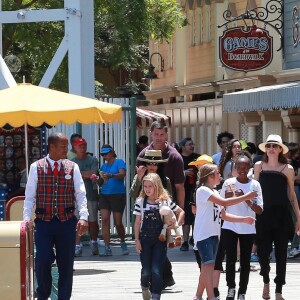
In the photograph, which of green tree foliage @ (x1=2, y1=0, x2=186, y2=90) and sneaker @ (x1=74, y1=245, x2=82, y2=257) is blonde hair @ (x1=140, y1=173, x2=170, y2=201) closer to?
sneaker @ (x1=74, y1=245, x2=82, y2=257)

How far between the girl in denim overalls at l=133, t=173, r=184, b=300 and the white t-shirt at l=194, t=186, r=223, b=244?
33 cm

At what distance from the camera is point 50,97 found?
1546 centimetres

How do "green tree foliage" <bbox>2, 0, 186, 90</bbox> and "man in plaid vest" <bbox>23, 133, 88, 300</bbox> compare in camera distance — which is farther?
"green tree foliage" <bbox>2, 0, 186, 90</bbox>

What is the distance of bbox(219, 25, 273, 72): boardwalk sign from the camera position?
91.4 ft

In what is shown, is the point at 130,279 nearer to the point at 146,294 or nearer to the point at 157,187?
the point at 146,294

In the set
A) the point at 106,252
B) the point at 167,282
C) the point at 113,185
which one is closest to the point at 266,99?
the point at 113,185

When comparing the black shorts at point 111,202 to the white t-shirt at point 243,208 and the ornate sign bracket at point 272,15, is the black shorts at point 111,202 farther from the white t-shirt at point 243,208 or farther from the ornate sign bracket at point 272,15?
the ornate sign bracket at point 272,15

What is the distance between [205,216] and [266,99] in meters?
13.8

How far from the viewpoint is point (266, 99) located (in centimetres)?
2686

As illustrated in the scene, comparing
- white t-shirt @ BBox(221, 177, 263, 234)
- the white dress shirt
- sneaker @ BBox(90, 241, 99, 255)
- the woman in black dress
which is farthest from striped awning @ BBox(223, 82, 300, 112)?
the white dress shirt

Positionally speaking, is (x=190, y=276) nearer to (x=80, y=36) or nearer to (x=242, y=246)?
(x=242, y=246)

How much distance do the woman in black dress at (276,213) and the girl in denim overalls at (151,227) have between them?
3.85 ft

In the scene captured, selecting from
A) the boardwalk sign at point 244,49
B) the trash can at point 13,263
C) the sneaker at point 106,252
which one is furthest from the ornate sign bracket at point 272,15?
the trash can at point 13,263

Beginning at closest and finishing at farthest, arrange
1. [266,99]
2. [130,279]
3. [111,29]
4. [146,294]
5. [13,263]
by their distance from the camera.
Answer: [13,263], [146,294], [130,279], [266,99], [111,29]
